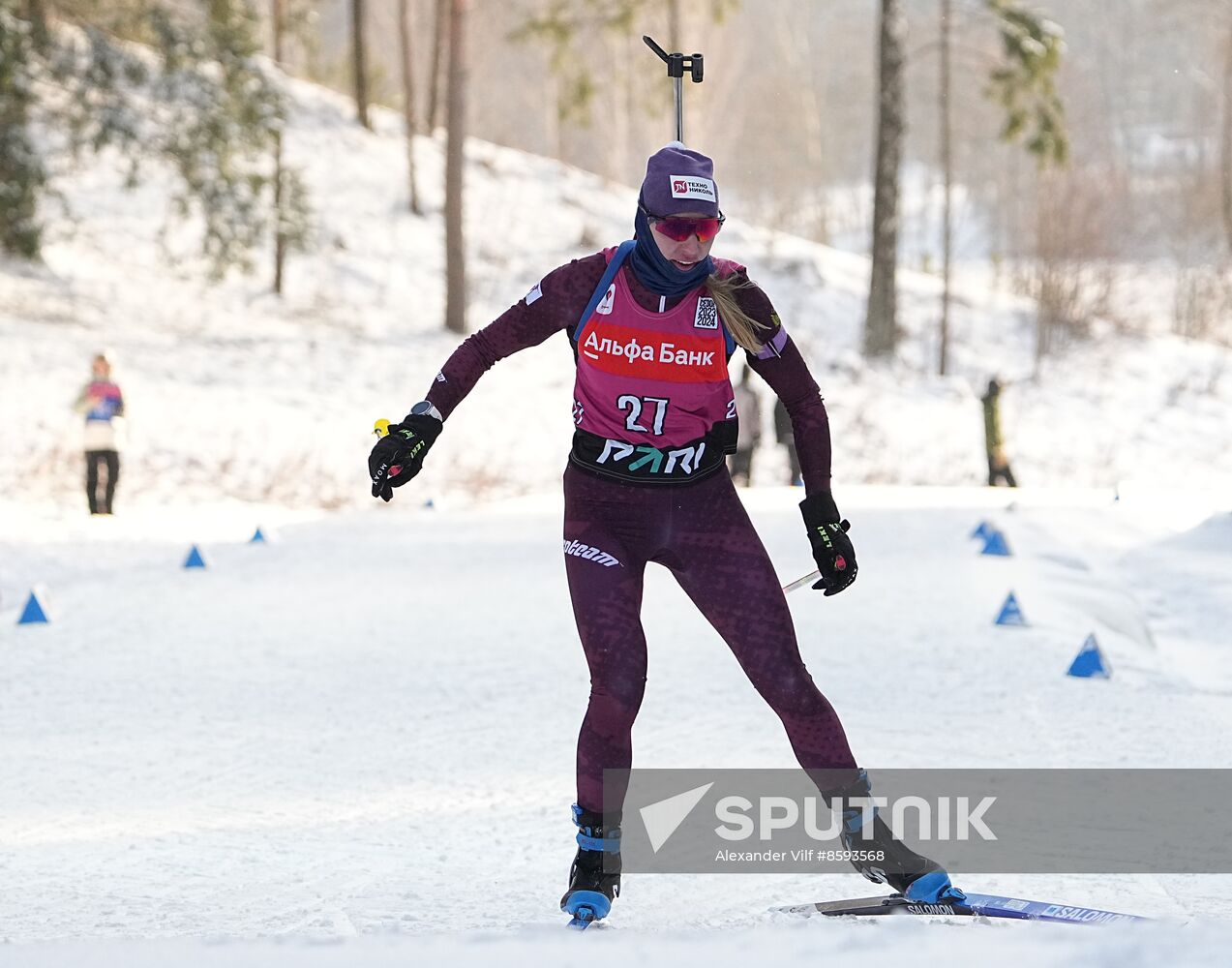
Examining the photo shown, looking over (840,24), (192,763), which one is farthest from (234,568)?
(840,24)

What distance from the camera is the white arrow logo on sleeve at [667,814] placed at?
15.0ft

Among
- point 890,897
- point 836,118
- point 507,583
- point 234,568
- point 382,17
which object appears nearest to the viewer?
point 890,897

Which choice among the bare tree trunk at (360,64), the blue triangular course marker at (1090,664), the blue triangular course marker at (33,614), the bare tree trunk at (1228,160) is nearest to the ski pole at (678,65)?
the blue triangular course marker at (1090,664)

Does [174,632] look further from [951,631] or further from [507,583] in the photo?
[951,631]

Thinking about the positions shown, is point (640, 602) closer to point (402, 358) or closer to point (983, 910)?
point (983, 910)

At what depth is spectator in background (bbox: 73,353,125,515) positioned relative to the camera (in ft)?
39.7

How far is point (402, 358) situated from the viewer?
829 inches

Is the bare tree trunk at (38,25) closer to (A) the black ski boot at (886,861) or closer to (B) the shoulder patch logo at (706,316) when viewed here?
(B) the shoulder patch logo at (706,316)

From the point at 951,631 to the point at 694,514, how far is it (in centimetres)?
439

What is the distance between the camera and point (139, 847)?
457 centimetres

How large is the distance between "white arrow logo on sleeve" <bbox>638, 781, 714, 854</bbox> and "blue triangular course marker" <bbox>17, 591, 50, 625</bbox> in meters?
4.76

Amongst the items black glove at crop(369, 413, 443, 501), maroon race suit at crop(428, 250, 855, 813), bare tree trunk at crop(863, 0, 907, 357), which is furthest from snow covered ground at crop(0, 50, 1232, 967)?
bare tree trunk at crop(863, 0, 907, 357)

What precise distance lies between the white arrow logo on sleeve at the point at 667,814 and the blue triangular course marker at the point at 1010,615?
3.19m

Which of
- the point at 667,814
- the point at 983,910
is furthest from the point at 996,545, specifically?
the point at 983,910
